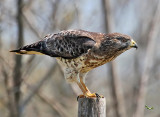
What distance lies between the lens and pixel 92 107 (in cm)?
429

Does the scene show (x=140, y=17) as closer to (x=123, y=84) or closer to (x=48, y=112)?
(x=123, y=84)

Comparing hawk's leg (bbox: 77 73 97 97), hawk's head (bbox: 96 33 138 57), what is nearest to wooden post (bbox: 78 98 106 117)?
hawk's leg (bbox: 77 73 97 97)

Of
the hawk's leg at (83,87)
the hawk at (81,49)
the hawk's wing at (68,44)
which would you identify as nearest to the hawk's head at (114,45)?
the hawk at (81,49)

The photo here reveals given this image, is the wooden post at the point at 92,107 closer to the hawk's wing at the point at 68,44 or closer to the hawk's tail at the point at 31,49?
the hawk's wing at the point at 68,44

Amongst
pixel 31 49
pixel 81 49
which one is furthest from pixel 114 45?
pixel 31 49

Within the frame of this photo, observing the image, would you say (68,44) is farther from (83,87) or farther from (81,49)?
(83,87)

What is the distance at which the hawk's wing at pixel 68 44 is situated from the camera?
523 centimetres

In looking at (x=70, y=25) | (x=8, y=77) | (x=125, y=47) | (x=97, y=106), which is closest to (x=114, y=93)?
(x=70, y=25)

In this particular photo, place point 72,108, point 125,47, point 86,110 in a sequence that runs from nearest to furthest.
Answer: point 86,110 → point 125,47 → point 72,108

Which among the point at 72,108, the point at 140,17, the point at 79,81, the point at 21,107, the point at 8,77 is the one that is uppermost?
the point at 140,17

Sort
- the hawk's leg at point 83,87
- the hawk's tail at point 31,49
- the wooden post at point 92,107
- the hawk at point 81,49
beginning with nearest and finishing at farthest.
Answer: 1. the wooden post at point 92,107
2. the hawk's leg at point 83,87
3. the hawk at point 81,49
4. the hawk's tail at point 31,49

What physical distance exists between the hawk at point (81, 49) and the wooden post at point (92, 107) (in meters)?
0.60

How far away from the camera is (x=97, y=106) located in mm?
4289

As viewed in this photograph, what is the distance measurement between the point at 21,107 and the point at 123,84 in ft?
26.2
